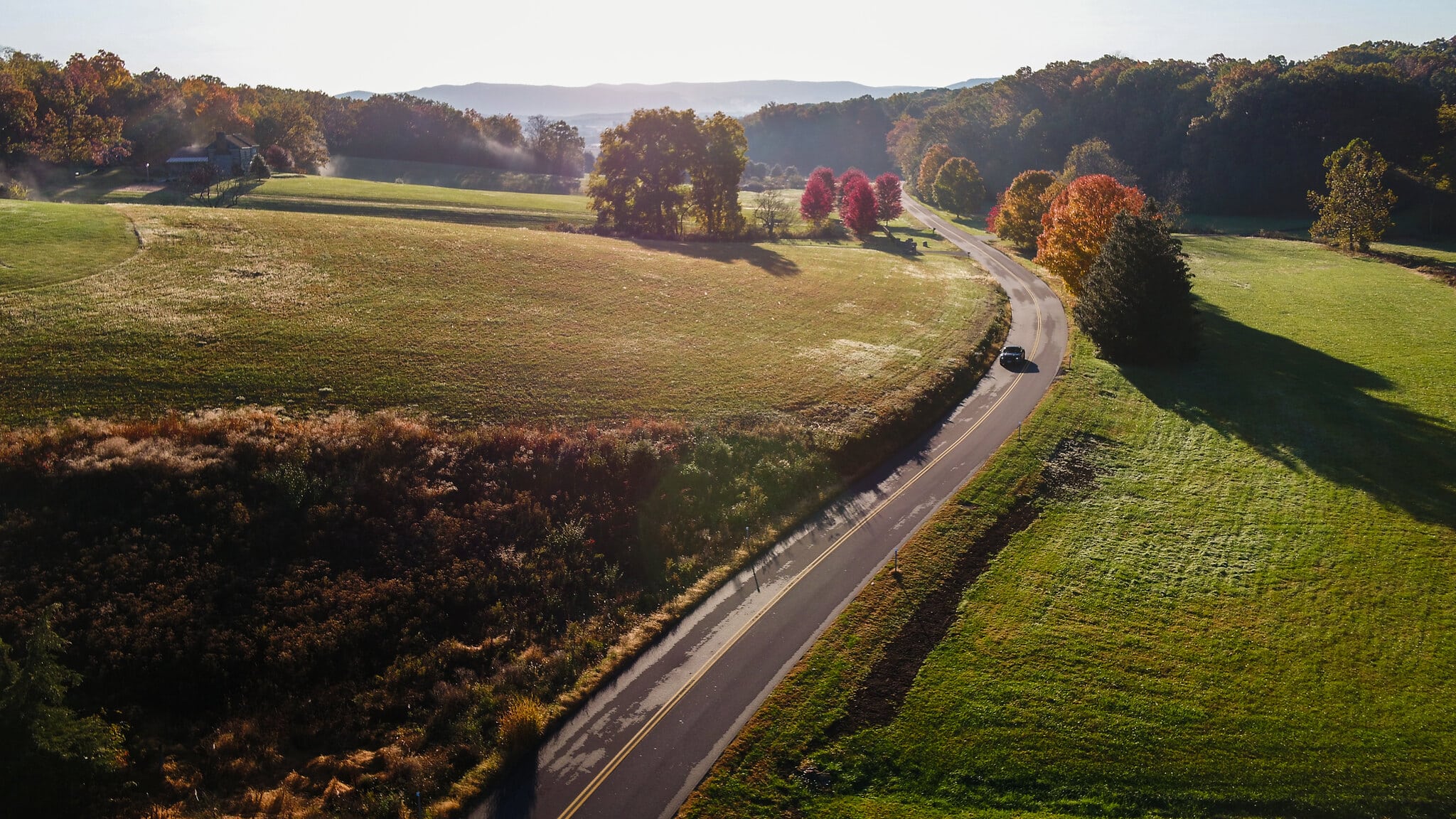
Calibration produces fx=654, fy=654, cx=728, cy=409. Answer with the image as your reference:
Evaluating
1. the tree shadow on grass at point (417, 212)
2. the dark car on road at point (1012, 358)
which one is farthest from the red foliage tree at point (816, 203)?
the dark car on road at point (1012, 358)

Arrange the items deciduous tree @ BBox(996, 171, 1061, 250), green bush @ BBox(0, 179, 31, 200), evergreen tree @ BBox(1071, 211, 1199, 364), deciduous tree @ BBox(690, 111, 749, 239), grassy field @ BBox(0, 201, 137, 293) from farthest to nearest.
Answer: deciduous tree @ BBox(996, 171, 1061, 250) → deciduous tree @ BBox(690, 111, 749, 239) → green bush @ BBox(0, 179, 31, 200) → evergreen tree @ BBox(1071, 211, 1199, 364) → grassy field @ BBox(0, 201, 137, 293)

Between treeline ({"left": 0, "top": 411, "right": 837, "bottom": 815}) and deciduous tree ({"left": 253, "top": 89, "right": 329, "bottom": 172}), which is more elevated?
deciduous tree ({"left": 253, "top": 89, "right": 329, "bottom": 172})

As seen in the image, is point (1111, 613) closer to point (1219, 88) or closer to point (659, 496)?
point (659, 496)

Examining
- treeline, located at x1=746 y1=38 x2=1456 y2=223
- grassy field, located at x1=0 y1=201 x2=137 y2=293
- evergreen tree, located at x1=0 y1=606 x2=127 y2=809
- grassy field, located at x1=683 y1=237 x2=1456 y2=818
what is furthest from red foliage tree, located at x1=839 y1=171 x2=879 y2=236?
evergreen tree, located at x1=0 y1=606 x2=127 y2=809

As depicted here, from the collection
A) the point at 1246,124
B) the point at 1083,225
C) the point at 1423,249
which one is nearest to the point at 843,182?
the point at 1083,225

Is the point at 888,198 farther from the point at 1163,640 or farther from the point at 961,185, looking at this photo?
the point at 1163,640

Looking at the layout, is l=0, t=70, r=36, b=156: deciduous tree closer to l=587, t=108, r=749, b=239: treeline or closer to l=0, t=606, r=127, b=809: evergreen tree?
l=587, t=108, r=749, b=239: treeline
